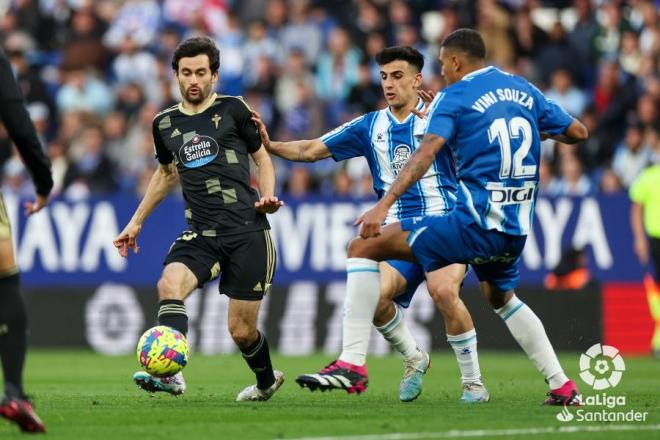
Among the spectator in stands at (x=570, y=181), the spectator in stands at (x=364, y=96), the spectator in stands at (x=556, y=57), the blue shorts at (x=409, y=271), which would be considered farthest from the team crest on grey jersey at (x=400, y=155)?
the spectator in stands at (x=556, y=57)

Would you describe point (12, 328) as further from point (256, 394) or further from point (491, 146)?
point (491, 146)

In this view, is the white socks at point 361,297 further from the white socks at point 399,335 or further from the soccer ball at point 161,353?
the soccer ball at point 161,353

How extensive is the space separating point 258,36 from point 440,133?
13108mm

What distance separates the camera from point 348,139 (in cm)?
1048

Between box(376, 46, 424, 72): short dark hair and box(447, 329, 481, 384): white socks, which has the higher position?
box(376, 46, 424, 72): short dark hair

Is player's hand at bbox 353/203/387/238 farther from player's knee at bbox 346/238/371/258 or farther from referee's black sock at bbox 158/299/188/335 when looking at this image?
referee's black sock at bbox 158/299/188/335

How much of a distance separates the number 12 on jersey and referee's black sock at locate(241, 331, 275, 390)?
2.31 metres

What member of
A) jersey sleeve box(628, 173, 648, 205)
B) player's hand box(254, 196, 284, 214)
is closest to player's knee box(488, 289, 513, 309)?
player's hand box(254, 196, 284, 214)

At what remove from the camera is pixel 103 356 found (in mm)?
18031

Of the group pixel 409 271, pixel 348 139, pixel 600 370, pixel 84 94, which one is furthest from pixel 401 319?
pixel 84 94

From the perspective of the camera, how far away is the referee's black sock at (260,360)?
9.96 metres

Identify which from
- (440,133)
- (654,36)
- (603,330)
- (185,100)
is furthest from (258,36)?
(440,133)

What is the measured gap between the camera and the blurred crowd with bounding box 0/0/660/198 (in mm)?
19172

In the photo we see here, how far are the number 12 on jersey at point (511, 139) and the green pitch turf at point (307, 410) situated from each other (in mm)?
1629
